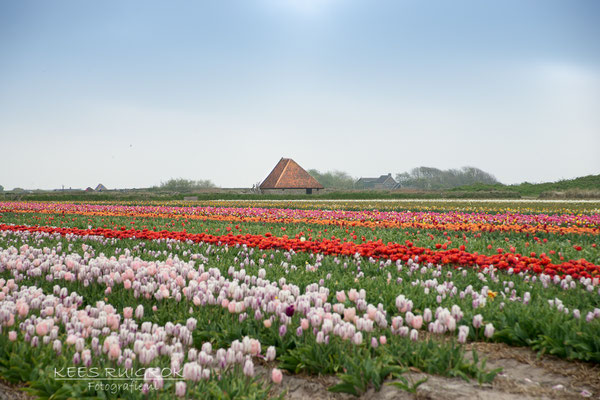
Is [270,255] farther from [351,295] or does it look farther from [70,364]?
[70,364]

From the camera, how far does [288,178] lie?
190 feet

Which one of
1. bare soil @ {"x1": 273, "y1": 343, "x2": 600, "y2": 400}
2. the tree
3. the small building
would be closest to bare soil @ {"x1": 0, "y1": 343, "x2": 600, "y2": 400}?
bare soil @ {"x1": 273, "y1": 343, "x2": 600, "y2": 400}

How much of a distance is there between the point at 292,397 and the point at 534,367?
7.31ft

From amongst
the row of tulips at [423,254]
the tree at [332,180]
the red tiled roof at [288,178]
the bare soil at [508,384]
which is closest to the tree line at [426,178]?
the tree at [332,180]

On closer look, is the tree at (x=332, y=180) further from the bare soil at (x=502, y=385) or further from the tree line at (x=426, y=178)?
the bare soil at (x=502, y=385)

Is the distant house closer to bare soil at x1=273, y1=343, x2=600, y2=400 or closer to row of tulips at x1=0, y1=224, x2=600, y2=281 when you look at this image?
row of tulips at x1=0, y1=224, x2=600, y2=281

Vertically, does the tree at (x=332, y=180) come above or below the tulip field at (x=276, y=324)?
above

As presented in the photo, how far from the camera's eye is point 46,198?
44.7 m

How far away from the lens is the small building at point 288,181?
57.1 m

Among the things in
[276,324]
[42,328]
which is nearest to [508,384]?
[276,324]

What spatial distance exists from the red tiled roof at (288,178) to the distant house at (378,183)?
190 feet

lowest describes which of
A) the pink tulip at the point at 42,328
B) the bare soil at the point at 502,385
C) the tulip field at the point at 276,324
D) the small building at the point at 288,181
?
the bare soil at the point at 502,385

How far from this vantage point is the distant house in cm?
11775

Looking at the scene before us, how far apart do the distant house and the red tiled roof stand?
57890 millimetres
